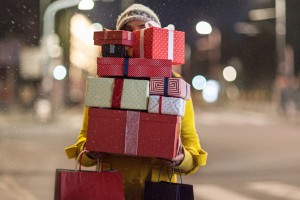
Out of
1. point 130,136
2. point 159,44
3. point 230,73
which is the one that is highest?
point 230,73

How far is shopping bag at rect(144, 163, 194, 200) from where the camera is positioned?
2.88 metres

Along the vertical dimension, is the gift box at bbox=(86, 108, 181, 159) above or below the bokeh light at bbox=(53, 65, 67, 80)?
below

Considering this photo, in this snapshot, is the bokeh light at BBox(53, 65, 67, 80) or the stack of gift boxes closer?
the stack of gift boxes

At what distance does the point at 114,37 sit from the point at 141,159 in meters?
0.57

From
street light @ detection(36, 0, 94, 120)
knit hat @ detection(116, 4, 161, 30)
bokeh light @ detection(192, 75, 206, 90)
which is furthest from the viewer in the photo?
bokeh light @ detection(192, 75, 206, 90)

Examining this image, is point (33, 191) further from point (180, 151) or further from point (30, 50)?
point (30, 50)

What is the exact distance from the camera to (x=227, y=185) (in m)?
9.39

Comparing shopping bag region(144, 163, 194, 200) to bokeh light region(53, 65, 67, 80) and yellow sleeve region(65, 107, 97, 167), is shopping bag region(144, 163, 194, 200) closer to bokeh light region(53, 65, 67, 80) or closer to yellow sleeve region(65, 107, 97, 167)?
yellow sleeve region(65, 107, 97, 167)

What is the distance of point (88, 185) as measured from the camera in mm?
2832

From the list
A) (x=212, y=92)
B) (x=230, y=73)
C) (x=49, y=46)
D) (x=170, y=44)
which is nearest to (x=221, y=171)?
(x=170, y=44)

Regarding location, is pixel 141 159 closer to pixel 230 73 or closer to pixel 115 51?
pixel 115 51

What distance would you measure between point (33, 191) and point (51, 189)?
24cm

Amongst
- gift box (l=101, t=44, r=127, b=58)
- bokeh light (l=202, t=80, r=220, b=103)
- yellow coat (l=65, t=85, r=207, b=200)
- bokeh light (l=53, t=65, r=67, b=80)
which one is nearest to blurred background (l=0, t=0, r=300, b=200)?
bokeh light (l=53, t=65, r=67, b=80)

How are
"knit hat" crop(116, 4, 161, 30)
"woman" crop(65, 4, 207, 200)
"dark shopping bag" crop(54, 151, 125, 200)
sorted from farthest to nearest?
"knit hat" crop(116, 4, 161, 30), "woman" crop(65, 4, 207, 200), "dark shopping bag" crop(54, 151, 125, 200)
